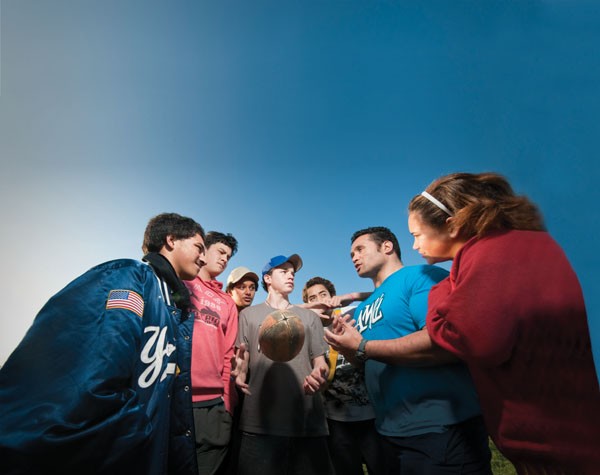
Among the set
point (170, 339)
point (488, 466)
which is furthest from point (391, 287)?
point (170, 339)

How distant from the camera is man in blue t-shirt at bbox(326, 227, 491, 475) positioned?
1815 mm

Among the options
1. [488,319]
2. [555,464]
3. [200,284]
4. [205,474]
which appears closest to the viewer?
[555,464]

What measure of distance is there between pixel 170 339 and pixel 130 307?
45 centimetres

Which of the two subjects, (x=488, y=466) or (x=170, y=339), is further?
(x=170, y=339)

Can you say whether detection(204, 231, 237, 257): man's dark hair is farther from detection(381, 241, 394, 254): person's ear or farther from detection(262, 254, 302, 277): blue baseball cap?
detection(381, 241, 394, 254): person's ear

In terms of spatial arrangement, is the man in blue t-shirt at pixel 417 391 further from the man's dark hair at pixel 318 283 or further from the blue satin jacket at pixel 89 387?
the man's dark hair at pixel 318 283

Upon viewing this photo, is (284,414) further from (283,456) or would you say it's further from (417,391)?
(417,391)

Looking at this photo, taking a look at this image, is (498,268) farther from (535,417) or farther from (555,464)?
(555,464)

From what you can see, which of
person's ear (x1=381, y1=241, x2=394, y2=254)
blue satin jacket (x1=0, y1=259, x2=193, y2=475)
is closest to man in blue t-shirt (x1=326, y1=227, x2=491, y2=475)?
person's ear (x1=381, y1=241, x2=394, y2=254)

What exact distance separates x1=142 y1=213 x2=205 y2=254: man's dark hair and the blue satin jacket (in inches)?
40.2

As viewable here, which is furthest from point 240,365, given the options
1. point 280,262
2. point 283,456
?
point 280,262

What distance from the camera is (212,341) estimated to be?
12.2 ft

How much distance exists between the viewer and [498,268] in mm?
1377

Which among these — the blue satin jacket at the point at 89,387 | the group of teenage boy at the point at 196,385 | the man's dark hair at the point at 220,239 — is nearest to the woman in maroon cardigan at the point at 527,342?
the group of teenage boy at the point at 196,385
